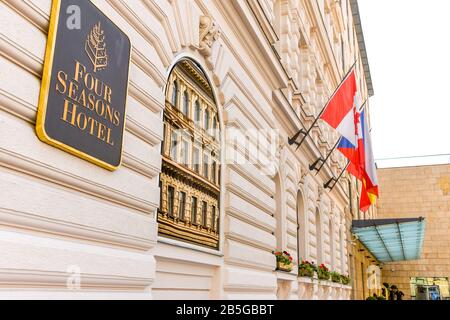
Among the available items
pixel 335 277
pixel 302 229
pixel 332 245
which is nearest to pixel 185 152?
pixel 302 229

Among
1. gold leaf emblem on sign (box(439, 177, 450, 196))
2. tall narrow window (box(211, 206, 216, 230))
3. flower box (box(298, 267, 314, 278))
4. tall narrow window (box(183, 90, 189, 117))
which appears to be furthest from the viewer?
gold leaf emblem on sign (box(439, 177, 450, 196))

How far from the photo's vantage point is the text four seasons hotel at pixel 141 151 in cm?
401

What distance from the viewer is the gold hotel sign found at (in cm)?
423

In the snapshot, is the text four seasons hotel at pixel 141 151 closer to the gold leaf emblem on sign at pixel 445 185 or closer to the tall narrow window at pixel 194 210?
the tall narrow window at pixel 194 210

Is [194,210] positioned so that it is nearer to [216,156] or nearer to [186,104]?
[216,156]

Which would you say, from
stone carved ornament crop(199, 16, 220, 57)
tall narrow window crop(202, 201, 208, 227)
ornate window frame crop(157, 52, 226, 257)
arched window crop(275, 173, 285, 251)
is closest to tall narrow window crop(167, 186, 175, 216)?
ornate window frame crop(157, 52, 226, 257)

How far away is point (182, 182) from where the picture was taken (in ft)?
22.6

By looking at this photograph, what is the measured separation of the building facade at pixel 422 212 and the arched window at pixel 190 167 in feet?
133

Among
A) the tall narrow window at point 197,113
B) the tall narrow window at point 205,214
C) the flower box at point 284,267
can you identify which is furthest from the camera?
the flower box at point 284,267

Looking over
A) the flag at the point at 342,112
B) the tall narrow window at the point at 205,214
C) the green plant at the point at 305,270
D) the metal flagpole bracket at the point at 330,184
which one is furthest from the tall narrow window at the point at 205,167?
the metal flagpole bracket at the point at 330,184

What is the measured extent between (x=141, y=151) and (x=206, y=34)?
291cm

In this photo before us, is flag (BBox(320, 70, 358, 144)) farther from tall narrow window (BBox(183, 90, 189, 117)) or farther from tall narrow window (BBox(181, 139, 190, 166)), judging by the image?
tall narrow window (BBox(181, 139, 190, 166))

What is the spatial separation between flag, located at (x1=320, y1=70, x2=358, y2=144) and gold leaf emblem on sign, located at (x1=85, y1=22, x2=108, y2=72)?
27.0 feet
